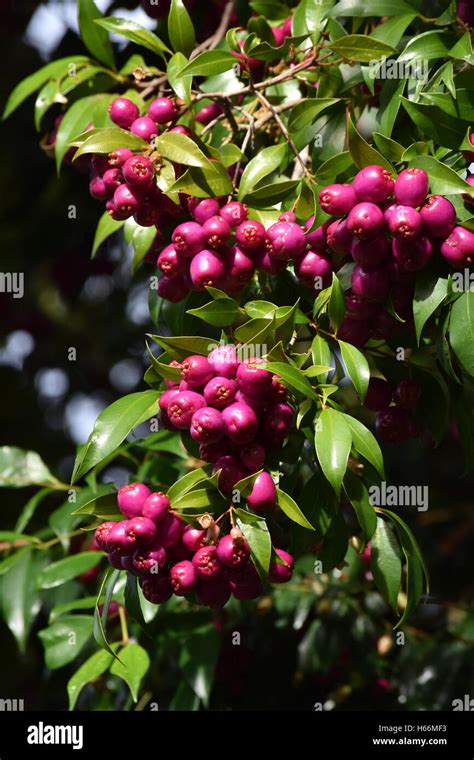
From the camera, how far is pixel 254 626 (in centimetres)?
240

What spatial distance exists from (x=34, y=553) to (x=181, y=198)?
1.03 metres

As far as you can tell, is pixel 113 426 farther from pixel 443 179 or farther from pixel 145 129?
pixel 443 179

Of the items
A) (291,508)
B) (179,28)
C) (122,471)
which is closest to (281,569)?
(291,508)

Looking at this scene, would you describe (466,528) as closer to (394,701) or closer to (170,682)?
(394,701)

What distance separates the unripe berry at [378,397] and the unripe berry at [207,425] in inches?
13.3

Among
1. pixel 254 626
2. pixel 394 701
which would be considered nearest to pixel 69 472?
pixel 254 626

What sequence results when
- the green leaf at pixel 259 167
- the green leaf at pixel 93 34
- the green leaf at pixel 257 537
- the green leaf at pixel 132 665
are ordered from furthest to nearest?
the green leaf at pixel 93 34
the green leaf at pixel 132 665
the green leaf at pixel 259 167
the green leaf at pixel 257 537

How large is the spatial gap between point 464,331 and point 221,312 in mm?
338

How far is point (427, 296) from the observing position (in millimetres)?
1322

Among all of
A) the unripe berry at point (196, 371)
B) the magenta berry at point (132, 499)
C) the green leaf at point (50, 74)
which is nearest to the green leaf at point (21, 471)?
the green leaf at point (50, 74)

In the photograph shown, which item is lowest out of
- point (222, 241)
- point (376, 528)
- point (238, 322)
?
point (376, 528)

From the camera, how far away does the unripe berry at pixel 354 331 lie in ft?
4.65

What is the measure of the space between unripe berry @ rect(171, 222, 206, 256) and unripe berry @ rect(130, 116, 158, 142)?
191mm

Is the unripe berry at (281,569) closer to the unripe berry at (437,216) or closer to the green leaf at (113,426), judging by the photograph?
the green leaf at (113,426)
